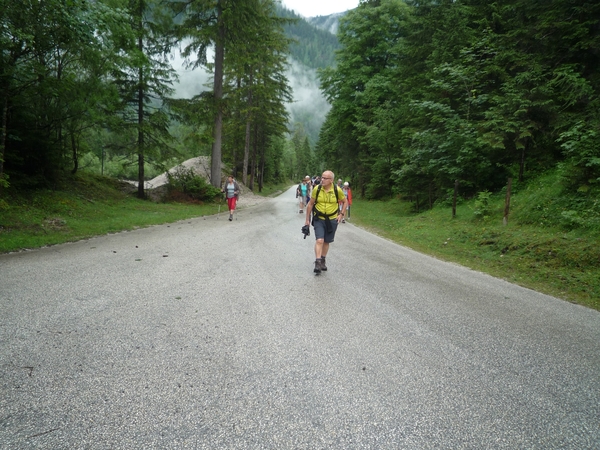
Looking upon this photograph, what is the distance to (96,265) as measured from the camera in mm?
5426

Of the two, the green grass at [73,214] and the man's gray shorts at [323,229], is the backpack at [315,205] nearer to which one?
the man's gray shorts at [323,229]

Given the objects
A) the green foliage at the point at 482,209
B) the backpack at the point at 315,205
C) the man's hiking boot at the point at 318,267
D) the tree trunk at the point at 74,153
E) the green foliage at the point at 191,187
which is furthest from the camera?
the green foliage at the point at 191,187

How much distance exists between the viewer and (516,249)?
770 cm

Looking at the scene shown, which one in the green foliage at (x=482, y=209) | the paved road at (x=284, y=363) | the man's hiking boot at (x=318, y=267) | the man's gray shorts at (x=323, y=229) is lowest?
the paved road at (x=284, y=363)

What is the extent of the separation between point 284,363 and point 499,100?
1320 centimetres

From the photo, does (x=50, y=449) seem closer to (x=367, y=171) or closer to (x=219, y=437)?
(x=219, y=437)

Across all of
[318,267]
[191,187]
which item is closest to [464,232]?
[318,267]

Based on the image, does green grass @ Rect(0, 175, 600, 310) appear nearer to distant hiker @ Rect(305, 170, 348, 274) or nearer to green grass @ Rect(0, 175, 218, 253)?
green grass @ Rect(0, 175, 218, 253)

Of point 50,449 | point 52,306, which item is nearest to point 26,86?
point 52,306

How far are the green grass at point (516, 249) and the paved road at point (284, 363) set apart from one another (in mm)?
1340

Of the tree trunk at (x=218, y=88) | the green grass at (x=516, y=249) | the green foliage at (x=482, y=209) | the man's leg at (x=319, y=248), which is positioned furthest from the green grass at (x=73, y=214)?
the green foliage at (x=482, y=209)

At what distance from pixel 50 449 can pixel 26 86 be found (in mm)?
9911

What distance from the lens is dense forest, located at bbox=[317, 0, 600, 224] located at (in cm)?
960

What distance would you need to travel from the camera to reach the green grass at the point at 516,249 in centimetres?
571
